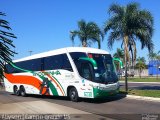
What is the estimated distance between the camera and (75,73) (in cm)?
1958

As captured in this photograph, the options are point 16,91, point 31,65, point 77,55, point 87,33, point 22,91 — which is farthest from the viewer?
point 87,33

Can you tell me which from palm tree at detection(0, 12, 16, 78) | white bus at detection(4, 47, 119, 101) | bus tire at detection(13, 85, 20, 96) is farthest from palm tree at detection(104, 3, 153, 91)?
palm tree at detection(0, 12, 16, 78)

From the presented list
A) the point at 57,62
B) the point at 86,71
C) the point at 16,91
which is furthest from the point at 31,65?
the point at 86,71

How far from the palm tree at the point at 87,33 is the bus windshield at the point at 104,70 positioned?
21.4 meters

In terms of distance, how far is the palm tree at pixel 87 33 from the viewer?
137 ft

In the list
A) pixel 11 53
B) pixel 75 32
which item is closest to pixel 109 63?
pixel 11 53

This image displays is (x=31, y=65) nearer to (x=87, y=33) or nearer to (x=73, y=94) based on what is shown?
(x=73, y=94)

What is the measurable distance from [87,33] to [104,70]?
23616mm

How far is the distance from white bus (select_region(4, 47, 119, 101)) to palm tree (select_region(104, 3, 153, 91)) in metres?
6.35

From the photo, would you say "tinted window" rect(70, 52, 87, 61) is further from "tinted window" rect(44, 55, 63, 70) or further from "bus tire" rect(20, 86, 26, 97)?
"bus tire" rect(20, 86, 26, 97)

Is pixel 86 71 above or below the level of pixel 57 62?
below

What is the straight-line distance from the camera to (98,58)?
19625 mm

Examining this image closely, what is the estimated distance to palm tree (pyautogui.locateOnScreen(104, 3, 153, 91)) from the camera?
2586 cm

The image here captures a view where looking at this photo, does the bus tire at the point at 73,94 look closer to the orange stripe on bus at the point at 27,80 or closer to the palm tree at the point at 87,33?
the orange stripe on bus at the point at 27,80
